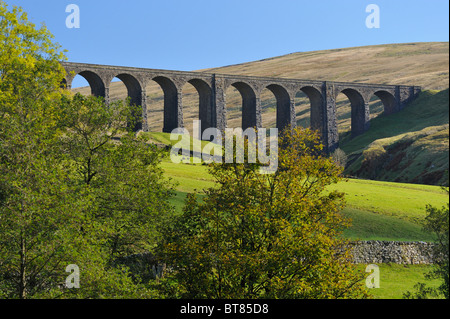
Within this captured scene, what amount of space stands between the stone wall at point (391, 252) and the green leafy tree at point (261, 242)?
1242 centimetres

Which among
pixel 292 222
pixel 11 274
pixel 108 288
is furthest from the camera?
pixel 292 222

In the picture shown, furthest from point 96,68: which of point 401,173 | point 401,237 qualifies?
point 401,237

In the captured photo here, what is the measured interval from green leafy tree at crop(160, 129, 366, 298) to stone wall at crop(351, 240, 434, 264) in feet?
40.8

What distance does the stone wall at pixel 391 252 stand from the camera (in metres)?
33.8

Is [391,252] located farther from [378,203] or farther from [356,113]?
[356,113]

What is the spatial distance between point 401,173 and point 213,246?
6187 centimetres

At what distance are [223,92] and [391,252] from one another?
5512cm

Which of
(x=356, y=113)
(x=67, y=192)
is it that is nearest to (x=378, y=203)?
(x=67, y=192)

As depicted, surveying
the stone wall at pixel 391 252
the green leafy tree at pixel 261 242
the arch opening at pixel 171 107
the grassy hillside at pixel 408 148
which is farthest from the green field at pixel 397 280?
the arch opening at pixel 171 107

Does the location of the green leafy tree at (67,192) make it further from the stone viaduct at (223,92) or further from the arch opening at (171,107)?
the arch opening at (171,107)

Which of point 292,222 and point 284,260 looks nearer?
point 284,260

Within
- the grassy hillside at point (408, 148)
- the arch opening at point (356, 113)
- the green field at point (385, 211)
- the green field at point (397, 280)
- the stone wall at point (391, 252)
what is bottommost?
the green field at point (397, 280)

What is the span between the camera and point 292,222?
864 inches
